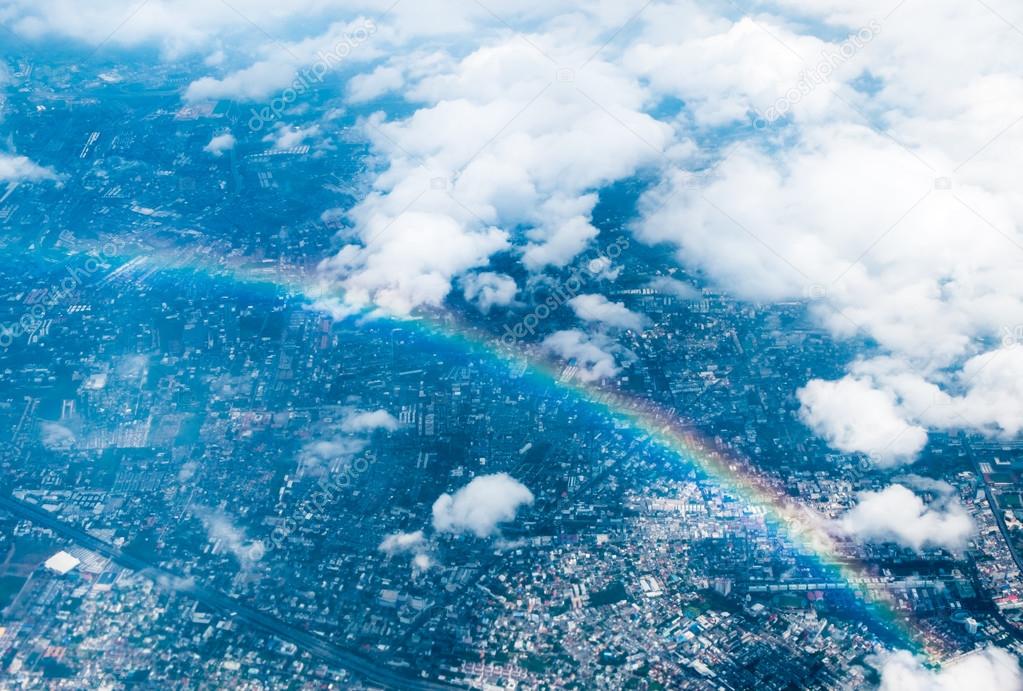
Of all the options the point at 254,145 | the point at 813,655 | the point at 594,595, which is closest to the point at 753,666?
the point at 813,655

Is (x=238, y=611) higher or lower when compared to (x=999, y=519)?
lower

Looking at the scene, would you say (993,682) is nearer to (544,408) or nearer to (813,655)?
(813,655)

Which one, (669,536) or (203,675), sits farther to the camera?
(669,536)

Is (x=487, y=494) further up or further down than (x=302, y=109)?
further down

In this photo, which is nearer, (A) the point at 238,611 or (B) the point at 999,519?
(A) the point at 238,611

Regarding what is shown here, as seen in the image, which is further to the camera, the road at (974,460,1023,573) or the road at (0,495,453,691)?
the road at (974,460,1023,573)

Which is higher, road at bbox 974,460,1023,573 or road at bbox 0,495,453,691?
road at bbox 974,460,1023,573

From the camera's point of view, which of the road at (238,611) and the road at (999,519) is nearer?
the road at (238,611)

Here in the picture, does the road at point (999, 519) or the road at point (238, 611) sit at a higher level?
Answer: the road at point (999, 519)
